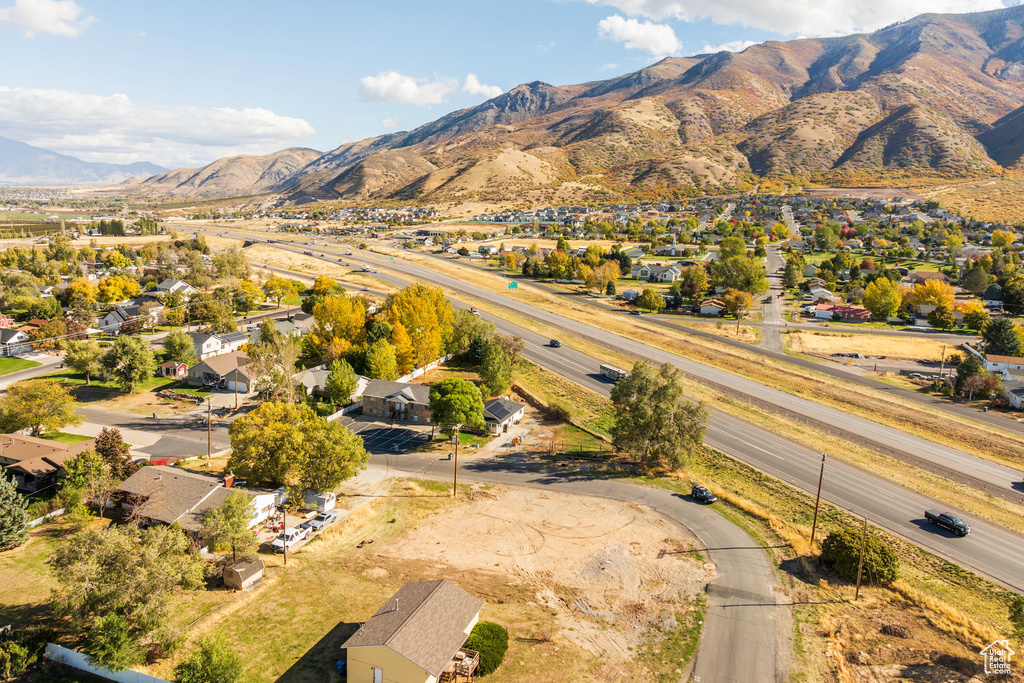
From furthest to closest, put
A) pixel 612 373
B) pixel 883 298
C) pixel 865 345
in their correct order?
pixel 883 298 → pixel 865 345 → pixel 612 373

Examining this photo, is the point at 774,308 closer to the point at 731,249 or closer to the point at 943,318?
the point at 943,318

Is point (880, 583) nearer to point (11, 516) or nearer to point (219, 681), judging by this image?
point (219, 681)

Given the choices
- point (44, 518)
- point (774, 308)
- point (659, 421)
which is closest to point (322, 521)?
point (44, 518)

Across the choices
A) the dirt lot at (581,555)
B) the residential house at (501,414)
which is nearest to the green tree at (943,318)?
the residential house at (501,414)

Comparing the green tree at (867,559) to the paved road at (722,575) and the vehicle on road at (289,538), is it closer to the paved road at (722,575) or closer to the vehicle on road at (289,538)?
the paved road at (722,575)

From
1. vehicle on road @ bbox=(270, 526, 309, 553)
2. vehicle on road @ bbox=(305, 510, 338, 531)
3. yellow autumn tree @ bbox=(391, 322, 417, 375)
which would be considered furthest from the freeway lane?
vehicle on road @ bbox=(270, 526, 309, 553)

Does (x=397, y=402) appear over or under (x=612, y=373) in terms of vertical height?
under

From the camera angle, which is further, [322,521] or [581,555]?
[322,521]
